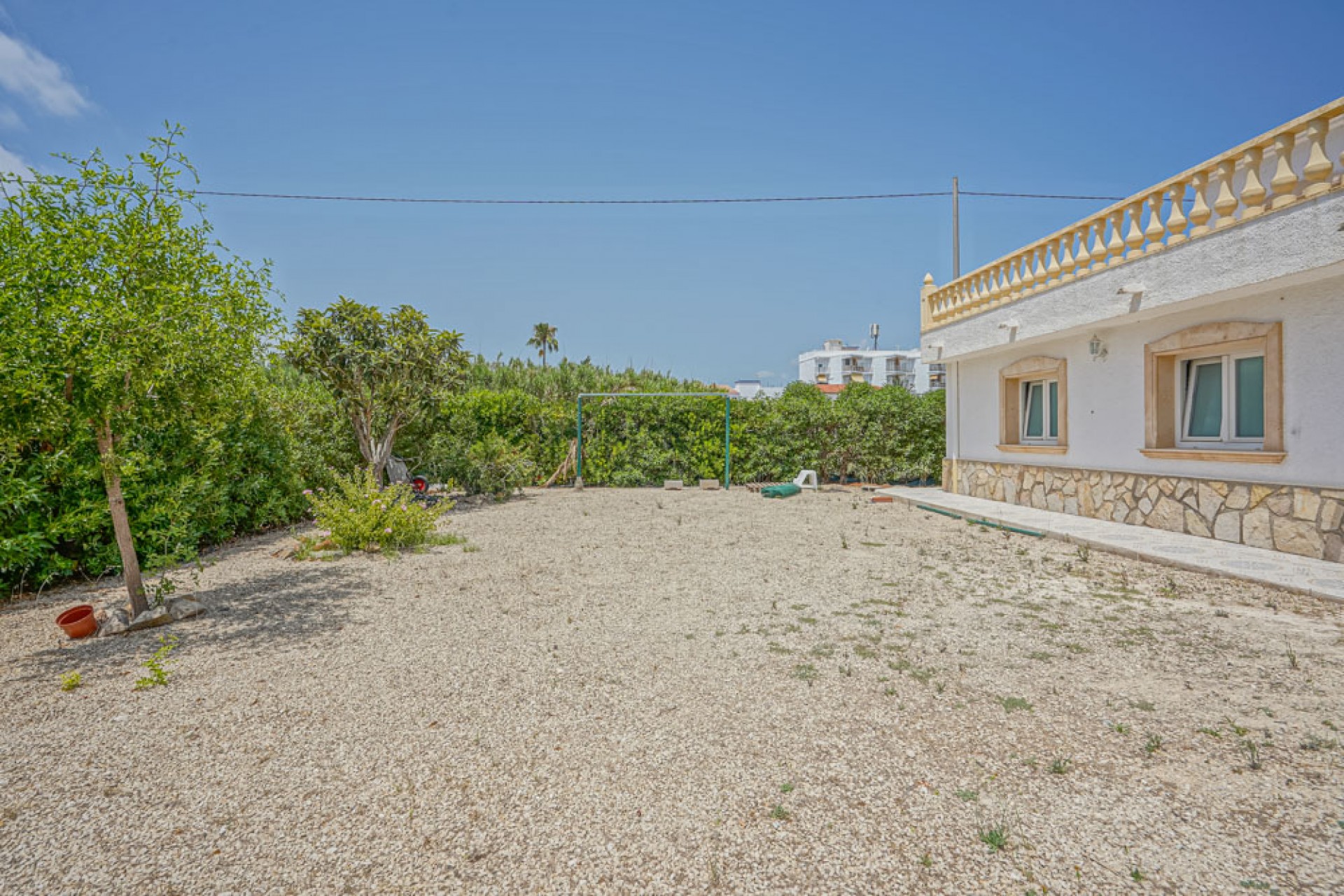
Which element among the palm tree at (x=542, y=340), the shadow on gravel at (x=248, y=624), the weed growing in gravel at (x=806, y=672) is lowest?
the weed growing in gravel at (x=806, y=672)

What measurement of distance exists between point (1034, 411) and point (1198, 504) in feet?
12.7

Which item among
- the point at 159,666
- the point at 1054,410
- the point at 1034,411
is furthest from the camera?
the point at 1034,411

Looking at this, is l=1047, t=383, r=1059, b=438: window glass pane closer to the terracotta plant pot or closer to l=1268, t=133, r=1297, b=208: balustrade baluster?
l=1268, t=133, r=1297, b=208: balustrade baluster

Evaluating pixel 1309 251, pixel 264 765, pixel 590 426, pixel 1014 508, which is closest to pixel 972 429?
pixel 1014 508

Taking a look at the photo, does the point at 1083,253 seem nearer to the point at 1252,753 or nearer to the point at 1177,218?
the point at 1177,218

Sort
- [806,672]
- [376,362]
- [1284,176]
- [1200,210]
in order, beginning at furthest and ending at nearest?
[376,362] < [1200,210] < [1284,176] < [806,672]

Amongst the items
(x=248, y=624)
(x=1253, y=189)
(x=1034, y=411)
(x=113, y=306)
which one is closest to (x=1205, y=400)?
(x=1253, y=189)

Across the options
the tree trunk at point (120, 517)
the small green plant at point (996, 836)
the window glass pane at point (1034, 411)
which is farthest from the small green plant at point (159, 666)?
the window glass pane at point (1034, 411)

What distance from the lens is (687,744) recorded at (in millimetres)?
3059

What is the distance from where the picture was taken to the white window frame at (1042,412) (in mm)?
10797

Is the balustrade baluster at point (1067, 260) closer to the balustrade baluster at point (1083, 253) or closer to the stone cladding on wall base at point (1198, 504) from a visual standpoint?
the balustrade baluster at point (1083, 253)

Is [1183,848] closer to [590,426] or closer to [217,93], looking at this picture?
[590,426]

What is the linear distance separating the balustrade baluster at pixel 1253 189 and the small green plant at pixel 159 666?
1012 centimetres

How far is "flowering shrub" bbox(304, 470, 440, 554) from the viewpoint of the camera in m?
7.50
